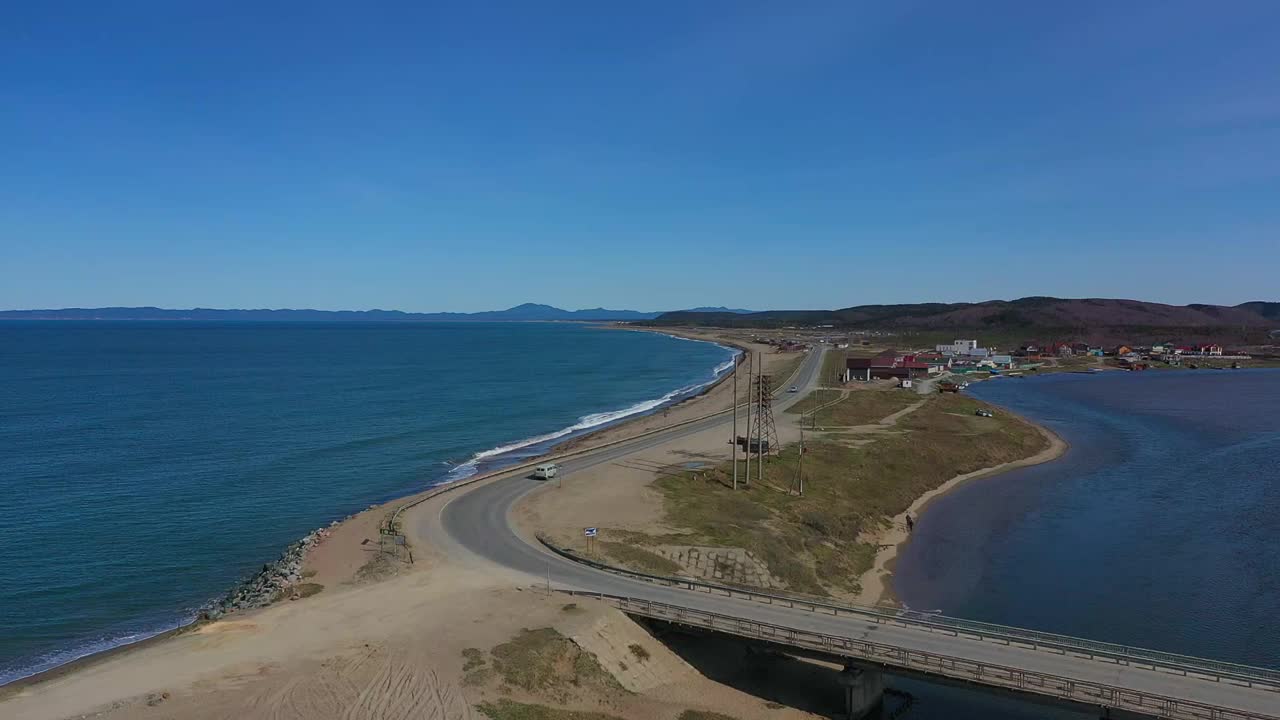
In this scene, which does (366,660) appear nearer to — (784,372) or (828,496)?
(828,496)

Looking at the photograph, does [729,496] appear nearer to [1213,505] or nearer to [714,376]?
[1213,505]

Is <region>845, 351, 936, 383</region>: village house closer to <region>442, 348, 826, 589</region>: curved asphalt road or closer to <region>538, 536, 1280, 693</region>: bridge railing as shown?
<region>442, 348, 826, 589</region>: curved asphalt road

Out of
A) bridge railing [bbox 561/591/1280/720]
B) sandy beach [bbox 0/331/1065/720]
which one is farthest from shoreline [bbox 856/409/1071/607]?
bridge railing [bbox 561/591/1280/720]

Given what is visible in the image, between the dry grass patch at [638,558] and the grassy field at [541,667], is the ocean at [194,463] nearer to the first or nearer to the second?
the grassy field at [541,667]

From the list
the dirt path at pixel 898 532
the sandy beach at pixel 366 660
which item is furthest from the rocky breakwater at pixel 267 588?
the dirt path at pixel 898 532

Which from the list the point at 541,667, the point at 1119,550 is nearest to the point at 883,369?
the point at 1119,550

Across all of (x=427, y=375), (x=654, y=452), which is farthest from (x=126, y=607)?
(x=427, y=375)
